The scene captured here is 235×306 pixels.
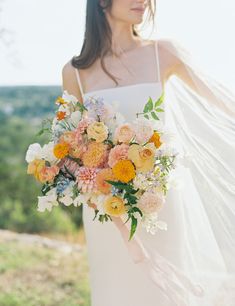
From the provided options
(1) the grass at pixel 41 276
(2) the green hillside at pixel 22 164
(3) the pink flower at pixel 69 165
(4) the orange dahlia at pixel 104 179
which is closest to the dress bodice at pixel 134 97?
(3) the pink flower at pixel 69 165

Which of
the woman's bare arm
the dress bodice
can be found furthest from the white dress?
the woman's bare arm

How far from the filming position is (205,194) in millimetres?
3744

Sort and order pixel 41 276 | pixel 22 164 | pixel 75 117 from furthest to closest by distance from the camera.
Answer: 1. pixel 22 164
2. pixel 41 276
3. pixel 75 117

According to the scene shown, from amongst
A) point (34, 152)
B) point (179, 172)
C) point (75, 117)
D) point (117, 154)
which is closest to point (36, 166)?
point (34, 152)

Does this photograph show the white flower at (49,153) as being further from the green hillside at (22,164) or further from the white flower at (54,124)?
the green hillside at (22,164)

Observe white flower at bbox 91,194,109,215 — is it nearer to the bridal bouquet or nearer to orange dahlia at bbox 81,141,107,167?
the bridal bouquet

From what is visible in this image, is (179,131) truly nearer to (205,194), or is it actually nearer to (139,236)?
(205,194)

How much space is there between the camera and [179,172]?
3.59 metres

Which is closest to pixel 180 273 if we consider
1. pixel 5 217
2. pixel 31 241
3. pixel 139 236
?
pixel 139 236

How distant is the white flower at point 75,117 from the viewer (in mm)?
3412

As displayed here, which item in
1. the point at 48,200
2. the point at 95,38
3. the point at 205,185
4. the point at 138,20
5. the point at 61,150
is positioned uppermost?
the point at 138,20

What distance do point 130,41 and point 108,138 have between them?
2.96 ft

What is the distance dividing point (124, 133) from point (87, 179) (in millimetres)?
257

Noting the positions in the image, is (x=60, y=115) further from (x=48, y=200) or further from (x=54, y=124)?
(x=48, y=200)
